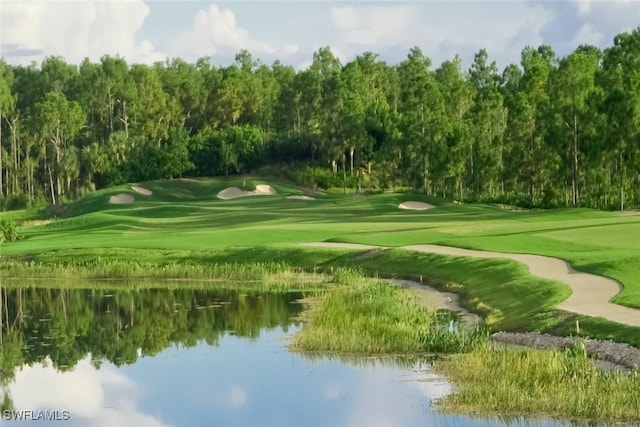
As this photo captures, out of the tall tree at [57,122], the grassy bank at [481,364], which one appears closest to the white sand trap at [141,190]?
the tall tree at [57,122]

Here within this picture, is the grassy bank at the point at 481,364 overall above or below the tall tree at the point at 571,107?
below

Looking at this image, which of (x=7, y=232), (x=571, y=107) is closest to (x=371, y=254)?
(x=7, y=232)

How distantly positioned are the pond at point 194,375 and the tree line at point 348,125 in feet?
152

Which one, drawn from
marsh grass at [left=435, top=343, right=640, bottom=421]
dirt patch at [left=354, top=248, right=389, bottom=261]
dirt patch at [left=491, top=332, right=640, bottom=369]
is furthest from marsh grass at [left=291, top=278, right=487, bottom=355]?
dirt patch at [left=354, top=248, right=389, bottom=261]

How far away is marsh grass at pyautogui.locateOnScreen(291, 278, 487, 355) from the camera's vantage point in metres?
31.9

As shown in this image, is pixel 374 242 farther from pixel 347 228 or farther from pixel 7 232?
pixel 7 232

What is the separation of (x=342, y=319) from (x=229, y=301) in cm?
1160

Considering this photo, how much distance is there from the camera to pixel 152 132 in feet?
498

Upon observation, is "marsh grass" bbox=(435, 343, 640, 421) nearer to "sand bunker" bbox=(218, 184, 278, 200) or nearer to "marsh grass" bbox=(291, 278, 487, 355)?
"marsh grass" bbox=(291, 278, 487, 355)

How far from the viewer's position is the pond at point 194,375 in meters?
25.4

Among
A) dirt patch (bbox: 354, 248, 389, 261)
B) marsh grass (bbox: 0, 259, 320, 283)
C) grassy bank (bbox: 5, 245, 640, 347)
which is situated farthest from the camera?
dirt patch (bbox: 354, 248, 389, 261)

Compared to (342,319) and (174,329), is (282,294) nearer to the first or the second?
(174,329)

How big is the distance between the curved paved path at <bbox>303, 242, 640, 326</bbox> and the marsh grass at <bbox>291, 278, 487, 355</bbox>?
3.46m

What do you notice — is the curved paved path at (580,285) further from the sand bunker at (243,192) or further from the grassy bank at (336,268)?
the sand bunker at (243,192)
